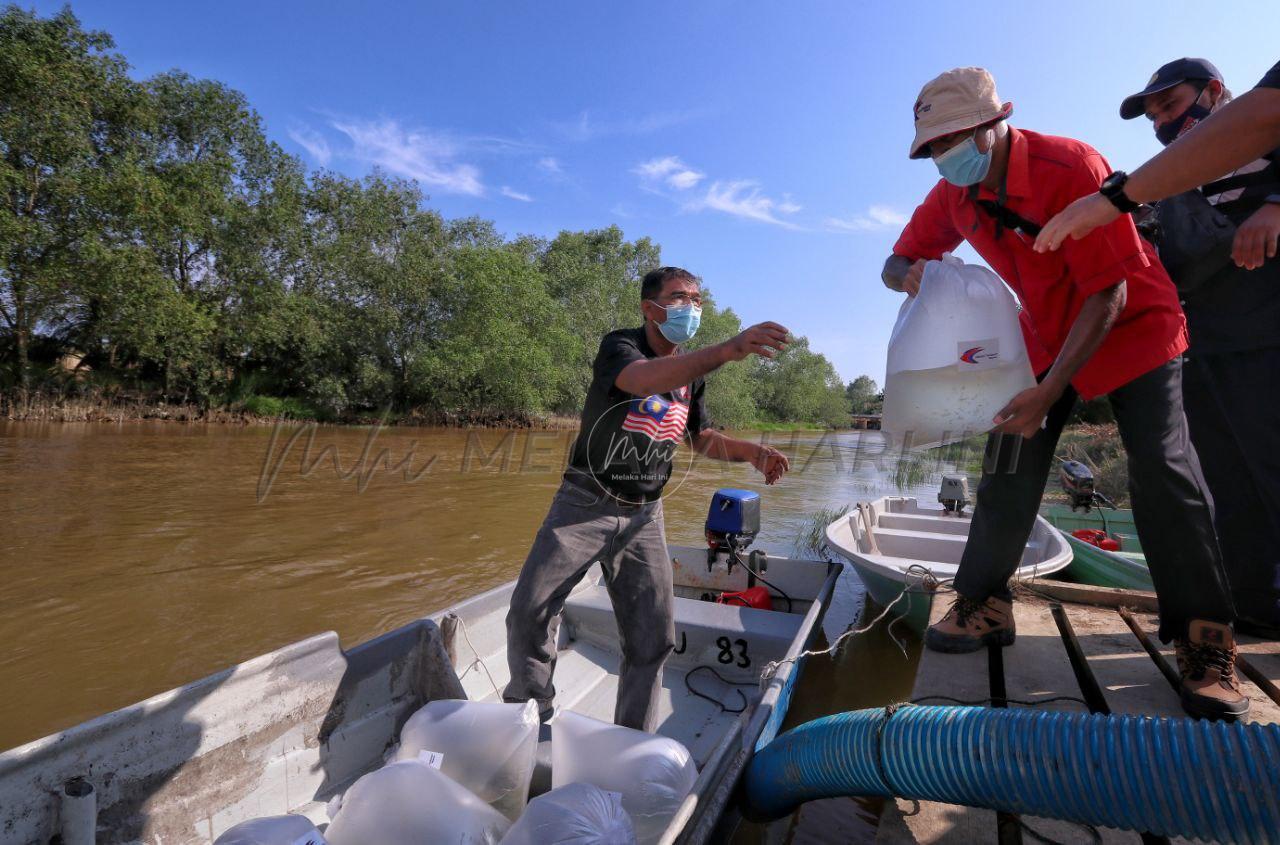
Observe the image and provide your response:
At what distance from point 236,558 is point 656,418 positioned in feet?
21.2

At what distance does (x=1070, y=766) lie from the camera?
1.38 metres

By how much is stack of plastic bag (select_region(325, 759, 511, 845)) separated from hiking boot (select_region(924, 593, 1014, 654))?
75.4 inches

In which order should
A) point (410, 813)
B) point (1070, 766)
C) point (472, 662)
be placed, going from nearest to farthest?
point (1070, 766), point (410, 813), point (472, 662)

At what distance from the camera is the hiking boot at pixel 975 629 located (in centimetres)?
264

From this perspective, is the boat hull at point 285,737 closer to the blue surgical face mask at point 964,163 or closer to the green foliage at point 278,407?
the blue surgical face mask at point 964,163

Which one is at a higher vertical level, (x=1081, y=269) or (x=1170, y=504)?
(x=1081, y=269)

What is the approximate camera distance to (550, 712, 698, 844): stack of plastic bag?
1925 mm

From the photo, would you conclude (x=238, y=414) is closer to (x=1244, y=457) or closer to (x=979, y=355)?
(x=979, y=355)

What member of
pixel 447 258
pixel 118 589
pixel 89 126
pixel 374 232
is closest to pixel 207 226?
pixel 89 126

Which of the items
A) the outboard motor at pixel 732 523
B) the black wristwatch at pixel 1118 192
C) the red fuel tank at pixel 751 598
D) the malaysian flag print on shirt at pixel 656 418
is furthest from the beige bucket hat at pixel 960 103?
the red fuel tank at pixel 751 598

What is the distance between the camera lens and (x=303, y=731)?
2.30 m

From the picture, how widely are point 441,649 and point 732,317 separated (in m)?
45.8

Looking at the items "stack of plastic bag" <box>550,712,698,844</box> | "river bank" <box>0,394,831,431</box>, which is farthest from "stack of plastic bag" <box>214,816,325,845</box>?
"river bank" <box>0,394,831,431</box>

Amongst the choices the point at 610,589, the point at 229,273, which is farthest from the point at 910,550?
the point at 229,273
